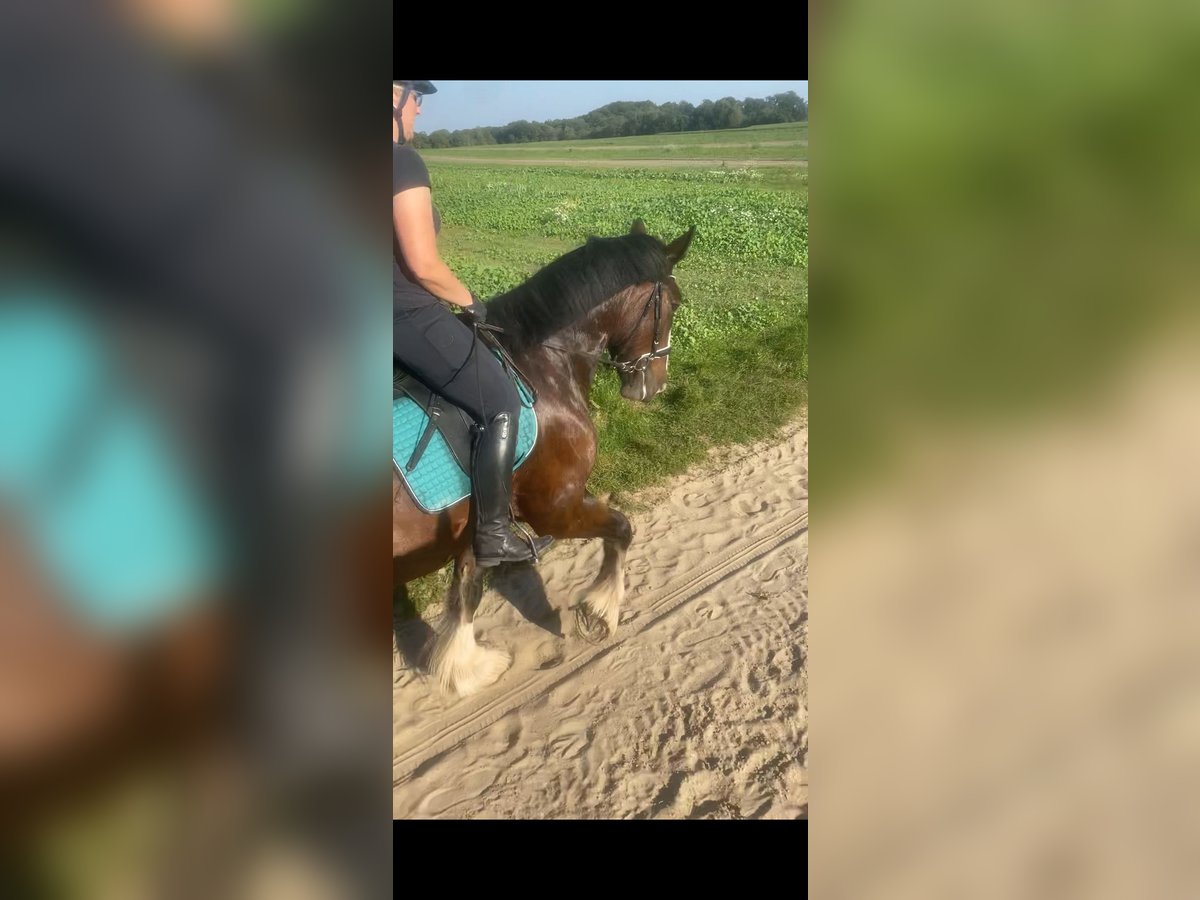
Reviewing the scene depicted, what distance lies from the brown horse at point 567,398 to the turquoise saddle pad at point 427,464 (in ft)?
0.78

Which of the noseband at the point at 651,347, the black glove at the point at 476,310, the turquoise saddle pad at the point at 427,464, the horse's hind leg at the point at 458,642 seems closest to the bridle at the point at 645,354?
the noseband at the point at 651,347

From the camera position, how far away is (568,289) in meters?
3.50

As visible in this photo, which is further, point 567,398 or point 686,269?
point 686,269

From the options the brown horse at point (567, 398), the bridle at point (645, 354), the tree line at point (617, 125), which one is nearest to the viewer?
the brown horse at point (567, 398)

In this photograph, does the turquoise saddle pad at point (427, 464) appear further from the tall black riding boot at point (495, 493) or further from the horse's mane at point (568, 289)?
the horse's mane at point (568, 289)

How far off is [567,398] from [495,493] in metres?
0.61

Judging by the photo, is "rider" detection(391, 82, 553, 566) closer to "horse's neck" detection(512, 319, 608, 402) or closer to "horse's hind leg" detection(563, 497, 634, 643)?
"horse's neck" detection(512, 319, 608, 402)

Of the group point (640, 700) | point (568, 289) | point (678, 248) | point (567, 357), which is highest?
point (678, 248)

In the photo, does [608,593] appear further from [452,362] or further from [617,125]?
[617,125]

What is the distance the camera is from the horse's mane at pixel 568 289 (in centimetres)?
345

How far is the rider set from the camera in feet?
8.05
